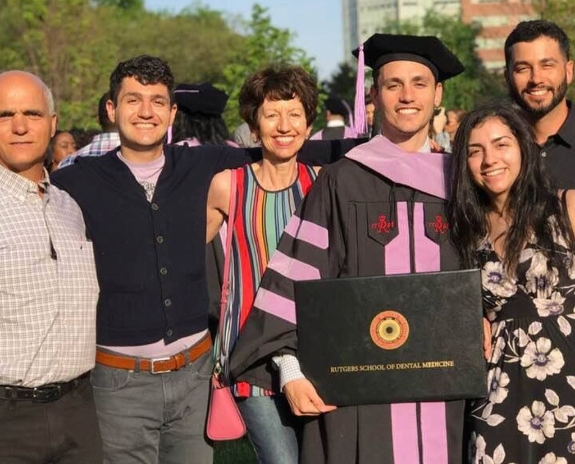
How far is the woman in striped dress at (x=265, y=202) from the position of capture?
15.1 feet

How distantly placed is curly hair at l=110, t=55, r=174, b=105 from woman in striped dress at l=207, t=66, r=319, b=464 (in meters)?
0.34

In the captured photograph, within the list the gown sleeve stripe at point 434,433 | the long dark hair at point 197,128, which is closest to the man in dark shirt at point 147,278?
the gown sleeve stripe at point 434,433

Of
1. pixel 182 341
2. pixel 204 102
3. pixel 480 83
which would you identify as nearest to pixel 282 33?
pixel 204 102

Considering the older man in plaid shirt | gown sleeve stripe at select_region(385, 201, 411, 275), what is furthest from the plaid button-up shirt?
gown sleeve stripe at select_region(385, 201, 411, 275)

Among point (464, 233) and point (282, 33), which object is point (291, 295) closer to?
point (464, 233)

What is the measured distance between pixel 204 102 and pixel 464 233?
9.92 ft

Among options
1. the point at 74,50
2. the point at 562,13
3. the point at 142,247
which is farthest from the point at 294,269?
the point at 74,50

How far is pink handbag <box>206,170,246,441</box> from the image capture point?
15.3 ft

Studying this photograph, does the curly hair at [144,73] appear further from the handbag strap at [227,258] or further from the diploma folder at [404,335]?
the diploma folder at [404,335]

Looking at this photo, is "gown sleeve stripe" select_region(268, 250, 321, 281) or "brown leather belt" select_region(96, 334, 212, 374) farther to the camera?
"brown leather belt" select_region(96, 334, 212, 374)

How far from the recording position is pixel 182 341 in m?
4.66

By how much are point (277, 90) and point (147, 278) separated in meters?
0.96

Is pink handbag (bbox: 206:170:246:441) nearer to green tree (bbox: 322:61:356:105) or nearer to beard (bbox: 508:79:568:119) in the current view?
beard (bbox: 508:79:568:119)

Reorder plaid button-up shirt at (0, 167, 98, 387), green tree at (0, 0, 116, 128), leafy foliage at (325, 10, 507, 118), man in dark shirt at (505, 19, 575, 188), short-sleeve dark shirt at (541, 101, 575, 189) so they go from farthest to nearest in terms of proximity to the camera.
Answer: leafy foliage at (325, 10, 507, 118), green tree at (0, 0, 116, 128), man in dark shirt at (505, 19, 575, 188), short-sleeve dark shirt at (541, 101, 575, 189), plaid button-up shirt at (0, 167, 98, 387)
